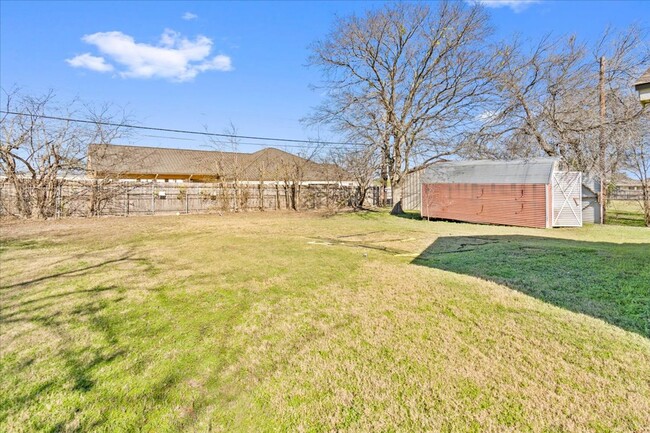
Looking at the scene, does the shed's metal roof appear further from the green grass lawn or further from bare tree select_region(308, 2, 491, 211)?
the green grass lawn

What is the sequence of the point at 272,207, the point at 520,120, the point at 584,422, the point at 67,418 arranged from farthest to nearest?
the point at 272,207 → the point at 520,120 → the point at 67,418 → the point at 584,422

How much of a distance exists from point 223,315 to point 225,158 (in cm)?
1587

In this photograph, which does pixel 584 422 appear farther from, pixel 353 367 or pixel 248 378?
pixel 248 378

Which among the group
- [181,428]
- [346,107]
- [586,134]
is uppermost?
[346,107]

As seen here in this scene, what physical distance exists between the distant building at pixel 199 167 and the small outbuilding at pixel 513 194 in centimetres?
770

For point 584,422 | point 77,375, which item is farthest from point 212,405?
point 584,422

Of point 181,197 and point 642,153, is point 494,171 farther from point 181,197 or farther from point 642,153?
point 181,197

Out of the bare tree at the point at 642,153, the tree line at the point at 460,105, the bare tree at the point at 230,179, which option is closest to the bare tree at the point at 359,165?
the tree line at the point at 460,105

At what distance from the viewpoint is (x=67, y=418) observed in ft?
5.86

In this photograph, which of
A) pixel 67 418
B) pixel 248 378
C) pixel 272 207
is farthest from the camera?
pixel 272 207

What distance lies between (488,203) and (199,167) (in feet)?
69.2

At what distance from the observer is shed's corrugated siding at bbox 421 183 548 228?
1060 cm

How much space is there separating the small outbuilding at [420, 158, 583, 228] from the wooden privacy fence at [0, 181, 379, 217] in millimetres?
7074

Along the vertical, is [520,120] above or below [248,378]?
above
